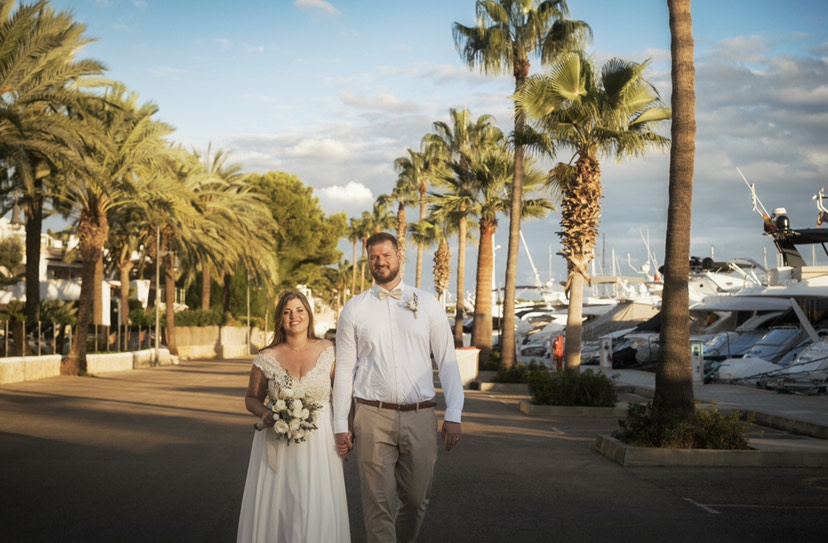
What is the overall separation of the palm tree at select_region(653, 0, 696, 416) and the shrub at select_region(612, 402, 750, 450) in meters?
0.22

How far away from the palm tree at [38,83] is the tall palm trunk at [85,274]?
4803 mm

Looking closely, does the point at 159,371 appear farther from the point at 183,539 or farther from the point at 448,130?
the point at 183,539

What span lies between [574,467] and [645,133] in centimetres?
1374

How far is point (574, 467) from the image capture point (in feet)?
41.4

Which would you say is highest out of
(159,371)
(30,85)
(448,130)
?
(448,130)

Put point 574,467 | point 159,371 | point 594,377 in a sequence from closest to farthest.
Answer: point 574,467
point 594,377
point 159,371

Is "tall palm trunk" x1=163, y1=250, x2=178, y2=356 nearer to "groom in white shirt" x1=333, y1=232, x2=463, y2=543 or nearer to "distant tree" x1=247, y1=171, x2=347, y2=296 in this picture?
"distant tree" x1=247, y1=171, x2=347, y2=296

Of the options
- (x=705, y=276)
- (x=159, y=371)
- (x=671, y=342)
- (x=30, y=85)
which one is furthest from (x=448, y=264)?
(x=671, y=342)

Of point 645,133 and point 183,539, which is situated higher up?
point 645,133

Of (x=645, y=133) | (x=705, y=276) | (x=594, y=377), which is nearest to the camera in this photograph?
(x=594, y=377)

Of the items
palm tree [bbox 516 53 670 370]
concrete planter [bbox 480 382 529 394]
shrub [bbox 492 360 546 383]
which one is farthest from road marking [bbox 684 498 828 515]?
shrub [bbox 492 360 546 383]

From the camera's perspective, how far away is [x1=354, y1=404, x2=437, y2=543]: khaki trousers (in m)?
6.05

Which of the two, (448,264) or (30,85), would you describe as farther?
(448,264)

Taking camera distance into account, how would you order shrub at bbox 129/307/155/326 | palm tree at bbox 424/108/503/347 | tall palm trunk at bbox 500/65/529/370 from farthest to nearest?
shrub at bbox 129/307/155/326 → palm tree at bbox 424/108/503/347 → tall palm trunk at bbox 500/65/529/370
